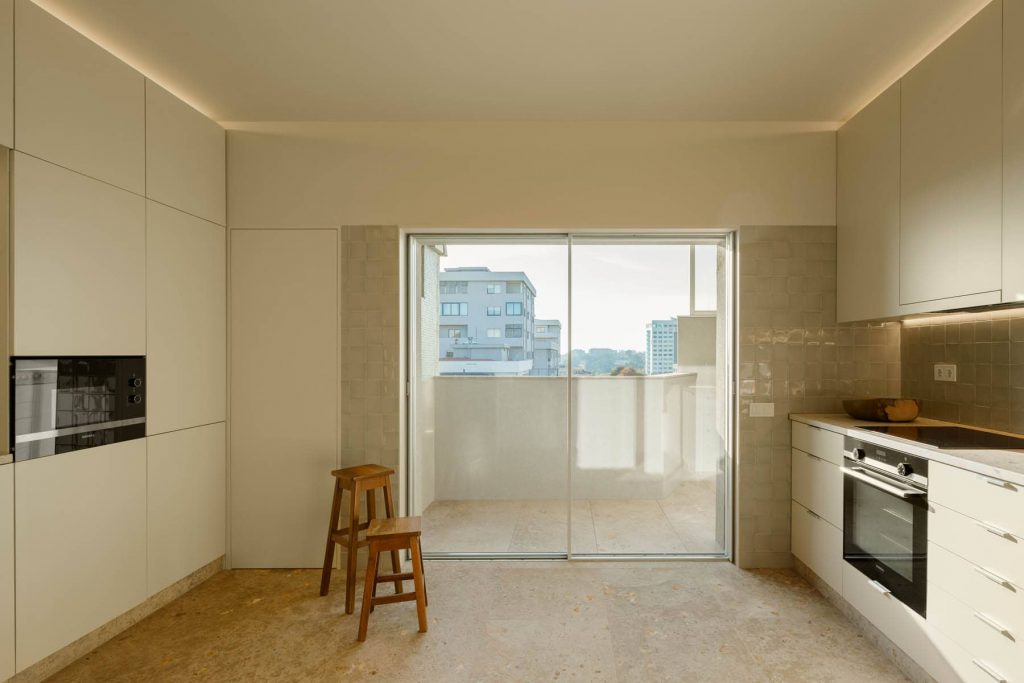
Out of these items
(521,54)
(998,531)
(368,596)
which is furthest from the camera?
(521,54)

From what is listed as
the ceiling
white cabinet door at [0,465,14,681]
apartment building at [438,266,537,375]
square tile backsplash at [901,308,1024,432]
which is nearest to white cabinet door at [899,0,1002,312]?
the ceiling

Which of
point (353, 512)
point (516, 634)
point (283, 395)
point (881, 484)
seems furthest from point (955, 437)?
point (283, 395)

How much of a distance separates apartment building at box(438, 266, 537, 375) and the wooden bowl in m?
1.86

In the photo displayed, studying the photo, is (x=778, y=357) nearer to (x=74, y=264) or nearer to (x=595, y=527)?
(x=595, y=527)

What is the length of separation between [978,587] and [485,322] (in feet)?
8.63

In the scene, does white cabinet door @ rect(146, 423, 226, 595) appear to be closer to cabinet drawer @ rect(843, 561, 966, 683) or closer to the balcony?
the balcony

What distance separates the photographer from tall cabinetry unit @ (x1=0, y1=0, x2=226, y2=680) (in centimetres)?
221

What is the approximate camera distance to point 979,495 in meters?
1.95

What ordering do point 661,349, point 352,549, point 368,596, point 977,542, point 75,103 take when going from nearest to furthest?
point 977,542 < point 75,103 < point 368,596 < point 352,549 < point 661,349

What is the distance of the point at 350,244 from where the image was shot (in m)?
3.50

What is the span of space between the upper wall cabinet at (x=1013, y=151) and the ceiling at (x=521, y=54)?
11.7 inches

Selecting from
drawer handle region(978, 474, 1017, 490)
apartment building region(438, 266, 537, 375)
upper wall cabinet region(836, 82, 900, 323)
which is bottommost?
drawer handle region(978, 474, 1017, 490)

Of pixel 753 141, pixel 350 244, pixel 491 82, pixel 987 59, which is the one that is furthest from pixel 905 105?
pixel 350 244

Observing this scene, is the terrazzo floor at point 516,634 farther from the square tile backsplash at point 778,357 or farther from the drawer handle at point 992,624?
the drawer handle at point 992,624
